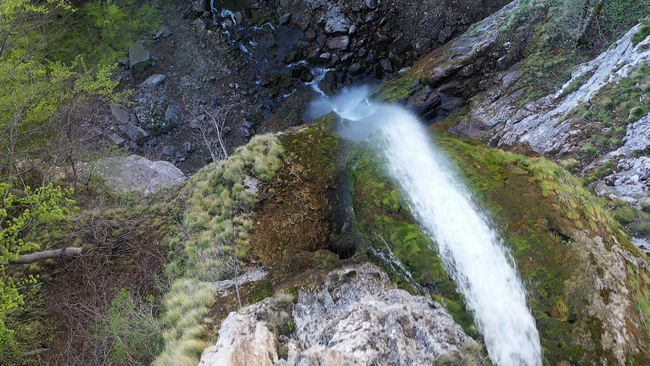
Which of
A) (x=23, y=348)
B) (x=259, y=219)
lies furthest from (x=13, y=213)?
(x=259, y=219)

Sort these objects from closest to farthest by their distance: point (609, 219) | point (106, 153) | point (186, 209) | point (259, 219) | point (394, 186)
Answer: point (609, 219), point (394, 186), point (259, 219), point (186, 209), point (106, 153)

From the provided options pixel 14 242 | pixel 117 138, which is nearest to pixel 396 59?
pixel 117 138

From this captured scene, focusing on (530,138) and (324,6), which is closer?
(530,138)

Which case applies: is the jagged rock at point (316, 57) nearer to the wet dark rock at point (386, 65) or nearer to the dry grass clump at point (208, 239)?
the wet dark rock at point (386, 65)

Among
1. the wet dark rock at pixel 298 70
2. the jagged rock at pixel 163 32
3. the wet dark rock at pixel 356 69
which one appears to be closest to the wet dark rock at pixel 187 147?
the wet dark rock at pixel 298 70

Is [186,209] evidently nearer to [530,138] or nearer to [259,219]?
[259,219]

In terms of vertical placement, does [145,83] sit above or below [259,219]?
above

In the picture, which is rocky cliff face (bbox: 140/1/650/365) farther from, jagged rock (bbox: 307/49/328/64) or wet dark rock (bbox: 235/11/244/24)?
wet dark rock (bbox: 235/11/244/24)
